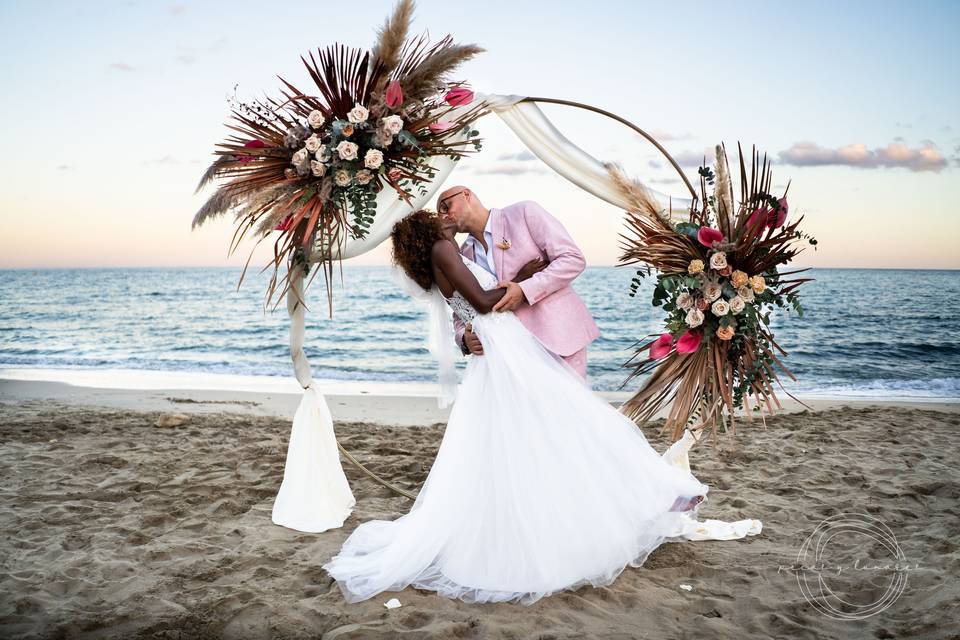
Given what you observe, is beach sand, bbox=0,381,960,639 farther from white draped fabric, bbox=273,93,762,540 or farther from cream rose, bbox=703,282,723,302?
cream rose, bbox=703,282,723,302

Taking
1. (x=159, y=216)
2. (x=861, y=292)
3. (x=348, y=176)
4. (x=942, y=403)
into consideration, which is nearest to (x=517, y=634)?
(x=348, y=176)

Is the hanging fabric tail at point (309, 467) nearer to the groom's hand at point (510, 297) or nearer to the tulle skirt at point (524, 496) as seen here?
the tulle skirt at point (524, 496)

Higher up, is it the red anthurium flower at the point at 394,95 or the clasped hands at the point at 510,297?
the red anthurium flower at the point at 394,95

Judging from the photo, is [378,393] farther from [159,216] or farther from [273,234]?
[159,216]

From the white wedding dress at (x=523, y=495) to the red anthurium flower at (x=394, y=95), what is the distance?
101cm

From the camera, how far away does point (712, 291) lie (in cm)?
370

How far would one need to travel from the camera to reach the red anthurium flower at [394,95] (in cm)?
374

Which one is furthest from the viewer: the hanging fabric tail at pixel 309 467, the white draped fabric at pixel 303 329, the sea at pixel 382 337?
the sea at pixel 382 337

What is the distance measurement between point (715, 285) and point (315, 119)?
7.91 feet

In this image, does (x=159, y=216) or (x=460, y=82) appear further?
(x=159, y=216)

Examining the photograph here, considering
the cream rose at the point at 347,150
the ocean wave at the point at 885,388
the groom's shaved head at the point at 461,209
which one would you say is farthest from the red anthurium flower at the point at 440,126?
the ocean wave at the point at 885,388

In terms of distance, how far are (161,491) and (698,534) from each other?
3.70m

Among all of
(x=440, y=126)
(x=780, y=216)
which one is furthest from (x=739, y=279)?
(x=440, y=126)

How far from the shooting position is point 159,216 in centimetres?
2447
